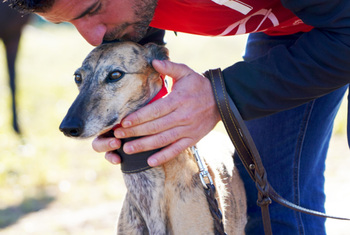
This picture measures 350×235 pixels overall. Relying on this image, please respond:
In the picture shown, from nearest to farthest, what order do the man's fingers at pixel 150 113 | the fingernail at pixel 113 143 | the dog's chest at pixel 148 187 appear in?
the man's fingers at pixel 150 113
the fingernail at pixel 113 143
the dog's chest at pixel 148 187

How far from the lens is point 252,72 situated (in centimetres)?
191

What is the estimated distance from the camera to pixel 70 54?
41.6ft

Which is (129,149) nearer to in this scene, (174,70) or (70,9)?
(174,70)

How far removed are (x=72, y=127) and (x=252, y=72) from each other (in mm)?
795

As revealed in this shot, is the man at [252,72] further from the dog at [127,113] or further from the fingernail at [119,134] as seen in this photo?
the dog at [127,113]

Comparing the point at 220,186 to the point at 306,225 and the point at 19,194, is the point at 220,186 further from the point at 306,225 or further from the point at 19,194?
the point at 19,194

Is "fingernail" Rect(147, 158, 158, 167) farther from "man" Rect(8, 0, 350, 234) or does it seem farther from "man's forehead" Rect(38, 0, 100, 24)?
"man's forehead" Rect(38, 0, 100, 24)

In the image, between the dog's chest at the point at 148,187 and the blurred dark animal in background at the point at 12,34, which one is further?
the blurred dark animal in background at the point at 12,34

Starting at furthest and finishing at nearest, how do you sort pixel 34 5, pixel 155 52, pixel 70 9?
pixel 155 52, pixel 70 9, pixel 34 5

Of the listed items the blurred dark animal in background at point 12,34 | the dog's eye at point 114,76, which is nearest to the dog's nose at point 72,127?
the dog's eye at point 114,76

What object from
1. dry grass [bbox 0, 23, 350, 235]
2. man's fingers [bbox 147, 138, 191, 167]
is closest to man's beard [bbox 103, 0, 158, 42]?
man's fingers [bbox 147, 138, 191, 167]

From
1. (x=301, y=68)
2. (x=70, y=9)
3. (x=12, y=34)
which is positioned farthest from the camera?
(x=12, y=34)

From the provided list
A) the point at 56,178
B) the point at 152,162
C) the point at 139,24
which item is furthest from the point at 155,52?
the point at 56,178

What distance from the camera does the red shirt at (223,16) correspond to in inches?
81.5
